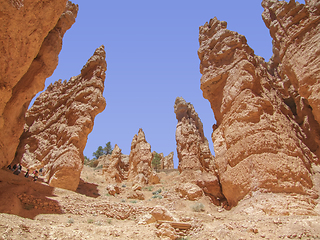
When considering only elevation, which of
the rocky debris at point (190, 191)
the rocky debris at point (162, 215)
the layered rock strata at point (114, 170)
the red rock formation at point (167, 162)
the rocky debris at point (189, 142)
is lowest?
the rocky debris at point (162, 215)

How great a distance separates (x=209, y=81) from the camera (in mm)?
16719

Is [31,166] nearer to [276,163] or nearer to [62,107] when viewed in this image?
[62,107]

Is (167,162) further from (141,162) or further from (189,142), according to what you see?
(189,142)

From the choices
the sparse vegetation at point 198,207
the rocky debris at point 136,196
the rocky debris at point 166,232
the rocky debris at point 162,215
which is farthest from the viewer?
the rocky debris at point 136,196

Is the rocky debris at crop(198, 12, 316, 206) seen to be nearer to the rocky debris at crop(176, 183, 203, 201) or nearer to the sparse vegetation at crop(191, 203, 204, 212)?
the sparse vegetation at crop(191, 203, 204, 212)

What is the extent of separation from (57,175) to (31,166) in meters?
4.42

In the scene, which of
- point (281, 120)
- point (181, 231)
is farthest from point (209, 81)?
point (181, 231)

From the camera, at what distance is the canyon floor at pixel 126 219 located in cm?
754

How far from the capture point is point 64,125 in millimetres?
18844

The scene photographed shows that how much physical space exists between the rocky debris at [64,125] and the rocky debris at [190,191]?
301 inches

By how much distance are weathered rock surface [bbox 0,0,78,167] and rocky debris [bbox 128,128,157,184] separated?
1788 centimetres

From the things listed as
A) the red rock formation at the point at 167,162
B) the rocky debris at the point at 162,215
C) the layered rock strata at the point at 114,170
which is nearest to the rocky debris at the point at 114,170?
the layered rock strata at the point at 114,170

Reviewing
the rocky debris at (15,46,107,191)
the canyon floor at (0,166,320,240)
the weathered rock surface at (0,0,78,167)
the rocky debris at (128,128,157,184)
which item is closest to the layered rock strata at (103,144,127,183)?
the rocky debris at (128,128,157,184)

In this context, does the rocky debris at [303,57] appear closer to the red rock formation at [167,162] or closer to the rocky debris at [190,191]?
the rocky debris at [190,191]
